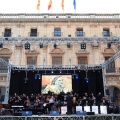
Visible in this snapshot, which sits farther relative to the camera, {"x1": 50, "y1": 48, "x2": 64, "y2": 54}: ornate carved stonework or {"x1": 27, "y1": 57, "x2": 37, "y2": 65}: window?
{"x1": 50, "y1": 48, "x2": 64, "y2": 54}: ornate carved stonework

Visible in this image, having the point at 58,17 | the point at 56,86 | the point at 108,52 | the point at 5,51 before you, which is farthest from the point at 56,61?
the point at 108,52

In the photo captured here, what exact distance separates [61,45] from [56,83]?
4.99 meters

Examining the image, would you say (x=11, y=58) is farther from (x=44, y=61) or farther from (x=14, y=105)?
(x=14, y=105)

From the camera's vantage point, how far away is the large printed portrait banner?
18672 mm

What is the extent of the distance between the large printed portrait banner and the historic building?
1.79 metres

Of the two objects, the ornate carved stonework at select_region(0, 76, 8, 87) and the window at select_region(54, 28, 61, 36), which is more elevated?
the window at select_region(54, 28, 61, 36)

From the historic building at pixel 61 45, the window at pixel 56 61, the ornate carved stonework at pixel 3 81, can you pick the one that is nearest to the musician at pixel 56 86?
the historic building at pixel 61 45

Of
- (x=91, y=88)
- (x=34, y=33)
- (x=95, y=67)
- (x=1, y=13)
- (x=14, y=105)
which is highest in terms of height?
(x=1, y=13)

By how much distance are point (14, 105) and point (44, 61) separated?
734 centimetres

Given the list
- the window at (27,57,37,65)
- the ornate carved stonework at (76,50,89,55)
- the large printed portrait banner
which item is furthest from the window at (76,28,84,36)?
the large printed portrait banner

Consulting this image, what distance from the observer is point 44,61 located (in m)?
21.3

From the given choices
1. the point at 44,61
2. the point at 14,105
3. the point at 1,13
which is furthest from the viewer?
the point at 1,13

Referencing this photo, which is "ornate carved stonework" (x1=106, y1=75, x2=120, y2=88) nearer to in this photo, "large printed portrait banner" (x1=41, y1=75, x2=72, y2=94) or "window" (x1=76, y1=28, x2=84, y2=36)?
"large printed portrait banner" (x1=41, y1=75, x2=72, y2=94)
